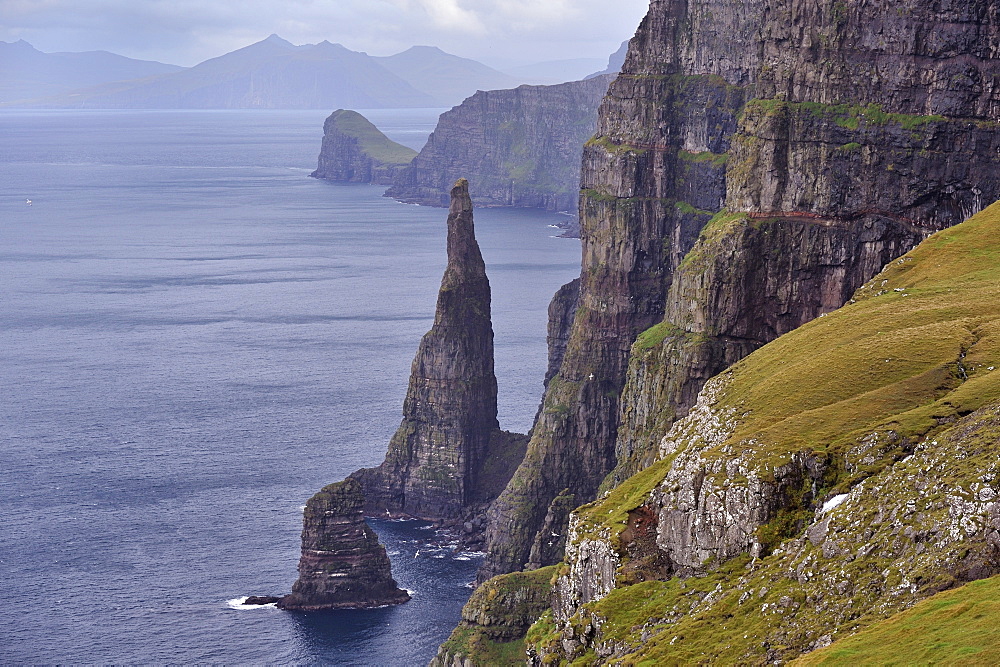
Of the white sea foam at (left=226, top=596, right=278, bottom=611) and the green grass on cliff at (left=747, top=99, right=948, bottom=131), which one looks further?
the white sea foam at (left=226, top=596, right=278, bottom=611)

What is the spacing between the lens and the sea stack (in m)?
185

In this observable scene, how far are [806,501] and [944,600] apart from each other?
14687mm

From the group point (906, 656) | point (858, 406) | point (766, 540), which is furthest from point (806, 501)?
point (906, 656)

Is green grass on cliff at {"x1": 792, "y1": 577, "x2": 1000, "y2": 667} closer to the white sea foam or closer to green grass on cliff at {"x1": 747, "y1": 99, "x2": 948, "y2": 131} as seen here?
green grass on cliff at {"x1": 747, "y1": 99, "x2": 948, "y2": 131}

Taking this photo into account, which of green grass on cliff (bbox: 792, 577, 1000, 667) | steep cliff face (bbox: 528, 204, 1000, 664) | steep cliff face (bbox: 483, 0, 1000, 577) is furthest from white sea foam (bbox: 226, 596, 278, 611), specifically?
green grass on cliff (bbox: 792, 577, 1000, 667)

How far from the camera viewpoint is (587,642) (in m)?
67.8

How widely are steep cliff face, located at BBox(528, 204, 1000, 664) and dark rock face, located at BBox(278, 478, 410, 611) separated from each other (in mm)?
68206

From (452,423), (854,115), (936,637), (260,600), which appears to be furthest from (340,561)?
(936,637)

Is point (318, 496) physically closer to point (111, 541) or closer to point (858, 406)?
point (111, 541)

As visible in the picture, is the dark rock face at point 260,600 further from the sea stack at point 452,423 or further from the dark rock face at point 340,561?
the sea stack at point 452,423

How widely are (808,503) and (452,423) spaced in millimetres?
125586

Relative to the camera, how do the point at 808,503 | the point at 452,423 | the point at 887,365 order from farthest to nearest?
the point at 452,423 < the point at 887,365 < the point at 808,503

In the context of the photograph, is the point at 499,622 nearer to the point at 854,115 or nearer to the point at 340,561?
the point at 340,561

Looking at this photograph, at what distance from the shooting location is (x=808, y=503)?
62.3 metres
